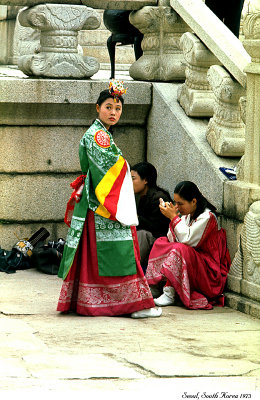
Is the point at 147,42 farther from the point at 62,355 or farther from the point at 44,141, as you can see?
the point at 62,355

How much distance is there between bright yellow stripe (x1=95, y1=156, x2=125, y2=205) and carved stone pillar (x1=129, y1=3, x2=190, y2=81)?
215cm

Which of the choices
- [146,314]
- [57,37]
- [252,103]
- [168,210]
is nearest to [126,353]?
[146,314]

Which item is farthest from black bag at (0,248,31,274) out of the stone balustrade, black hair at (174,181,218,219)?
the stone balustrade

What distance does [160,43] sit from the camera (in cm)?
882

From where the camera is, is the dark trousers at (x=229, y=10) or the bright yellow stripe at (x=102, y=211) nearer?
the bright yellow stripe at (x=102, y=211)

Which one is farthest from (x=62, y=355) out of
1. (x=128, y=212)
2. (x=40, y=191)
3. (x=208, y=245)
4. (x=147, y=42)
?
(x=147, y=42)

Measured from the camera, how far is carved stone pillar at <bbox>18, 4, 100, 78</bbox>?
27.5 ft

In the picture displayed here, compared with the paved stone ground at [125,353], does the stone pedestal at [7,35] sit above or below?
above

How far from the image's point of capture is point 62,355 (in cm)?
555

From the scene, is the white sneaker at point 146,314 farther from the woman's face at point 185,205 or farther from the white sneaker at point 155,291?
the woman's face at point 185,205

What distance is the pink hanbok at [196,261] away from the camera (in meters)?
7.05

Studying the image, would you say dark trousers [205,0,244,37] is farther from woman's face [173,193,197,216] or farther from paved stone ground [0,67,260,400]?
paved stone ground [0,67,260,400]

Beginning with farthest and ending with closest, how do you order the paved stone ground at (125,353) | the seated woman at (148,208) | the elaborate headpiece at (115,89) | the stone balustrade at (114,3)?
the stone balustrade at (114,3), the seated woman at (148,208), the elaborate headpiece at (115,89), the paved stone ground at (125,353)

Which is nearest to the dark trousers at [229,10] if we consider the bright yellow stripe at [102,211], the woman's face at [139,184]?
the woman's face at [139,184]
